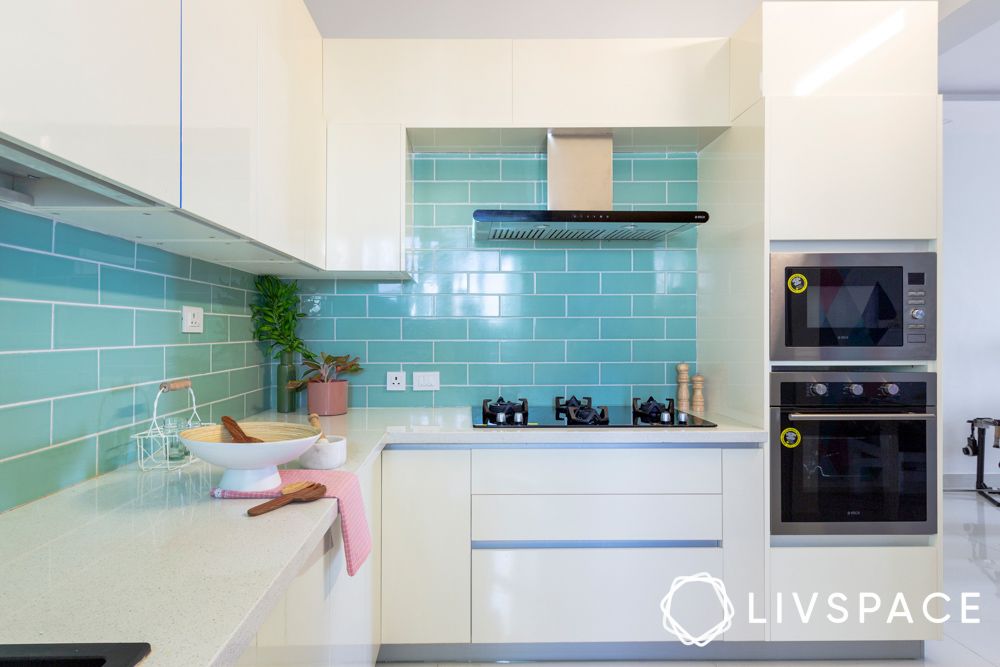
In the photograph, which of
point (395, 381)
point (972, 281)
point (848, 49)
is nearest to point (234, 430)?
point (395, 381)

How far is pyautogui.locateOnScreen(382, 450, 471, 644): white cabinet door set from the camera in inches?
84.0

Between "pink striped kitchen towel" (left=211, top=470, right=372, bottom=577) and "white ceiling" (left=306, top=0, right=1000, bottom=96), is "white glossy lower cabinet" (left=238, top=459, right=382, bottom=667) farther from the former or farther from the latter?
"white ceiling" (left=306, top=0, right=1000, bottom=96)

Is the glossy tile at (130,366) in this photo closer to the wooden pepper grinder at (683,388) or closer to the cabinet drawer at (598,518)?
the cabinet drawer at (598,518)

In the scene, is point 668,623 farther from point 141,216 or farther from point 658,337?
point 141,216

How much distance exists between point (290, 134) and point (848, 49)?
6.52 ft

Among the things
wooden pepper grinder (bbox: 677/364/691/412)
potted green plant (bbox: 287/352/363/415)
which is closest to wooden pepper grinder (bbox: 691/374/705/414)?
wooden pepper grinder (bbox: 677/364/691/412)

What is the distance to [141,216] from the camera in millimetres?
1255

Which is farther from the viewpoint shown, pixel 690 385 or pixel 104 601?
pixel 690 385

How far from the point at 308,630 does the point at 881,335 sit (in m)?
2.09

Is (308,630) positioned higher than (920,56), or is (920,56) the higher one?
(920,56)

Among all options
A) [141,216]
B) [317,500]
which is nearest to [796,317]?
[317,500]

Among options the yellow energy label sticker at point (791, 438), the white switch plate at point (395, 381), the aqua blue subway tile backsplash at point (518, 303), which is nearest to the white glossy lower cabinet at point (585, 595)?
the yellow energy label sticker at point (791, 438)

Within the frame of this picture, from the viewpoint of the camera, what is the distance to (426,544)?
2.14 meters

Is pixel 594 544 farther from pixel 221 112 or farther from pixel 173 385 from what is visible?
pixel 221 112
